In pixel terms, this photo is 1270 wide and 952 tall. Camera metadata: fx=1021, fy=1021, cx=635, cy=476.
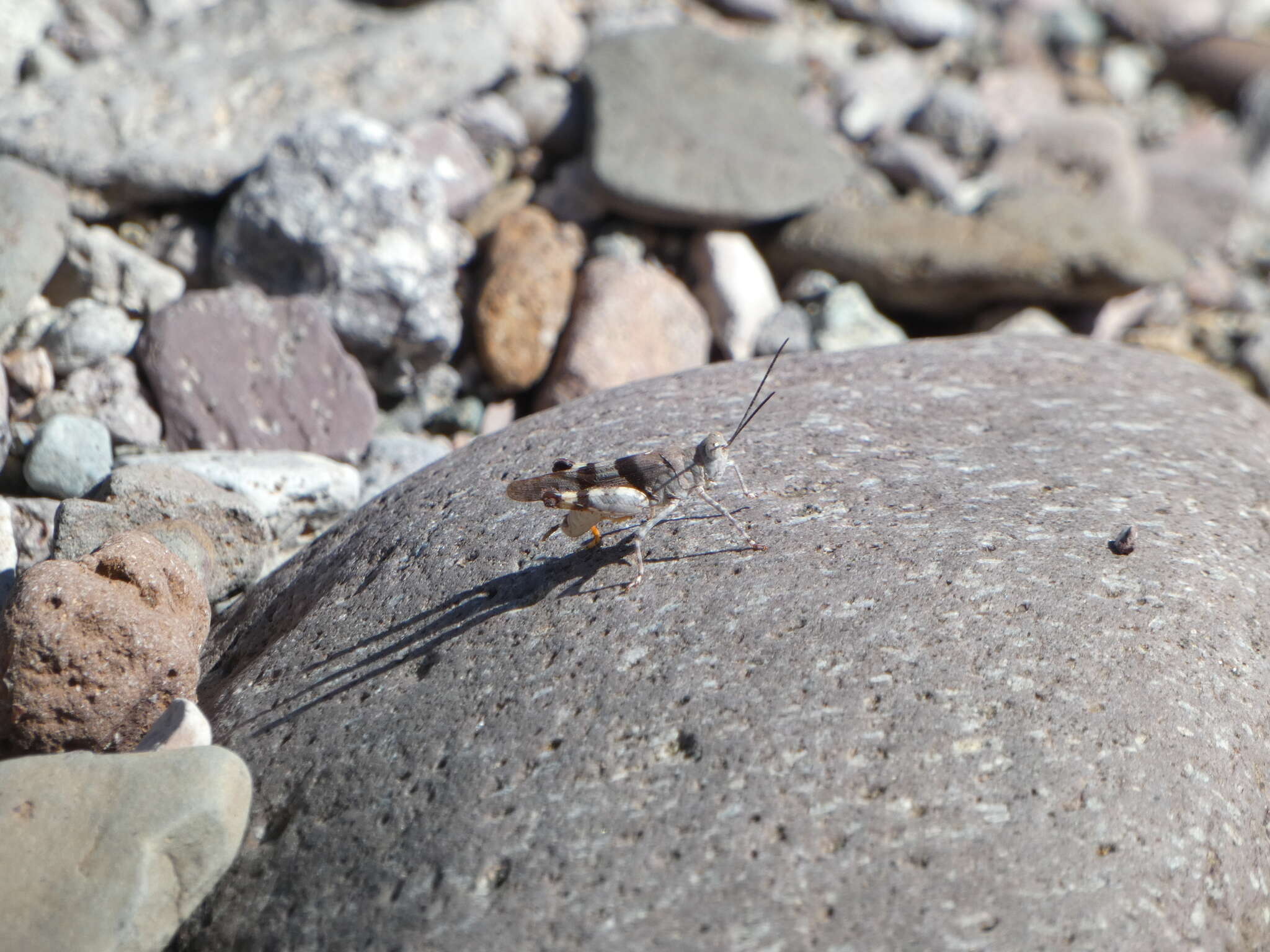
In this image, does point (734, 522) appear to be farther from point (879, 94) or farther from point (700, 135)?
point (879, 94)

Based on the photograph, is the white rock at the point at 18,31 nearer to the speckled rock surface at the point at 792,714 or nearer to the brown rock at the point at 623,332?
the brown rock at the point at 623,332

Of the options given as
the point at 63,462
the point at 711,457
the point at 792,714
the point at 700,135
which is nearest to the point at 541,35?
the point at 700,135

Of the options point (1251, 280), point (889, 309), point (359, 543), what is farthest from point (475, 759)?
point (1251, 280)

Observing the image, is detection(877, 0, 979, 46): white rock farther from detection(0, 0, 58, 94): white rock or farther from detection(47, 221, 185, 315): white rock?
detection(47, 221, 185, 315): white rock

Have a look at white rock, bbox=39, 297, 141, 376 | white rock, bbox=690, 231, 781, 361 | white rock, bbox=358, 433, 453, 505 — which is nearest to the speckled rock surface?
white rock, bbox=358, 433, 453, 505

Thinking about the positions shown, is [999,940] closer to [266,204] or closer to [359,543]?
[359,543]

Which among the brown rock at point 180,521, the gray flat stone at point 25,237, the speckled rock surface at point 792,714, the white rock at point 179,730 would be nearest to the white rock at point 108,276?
the gray flat stone at point 25,237
